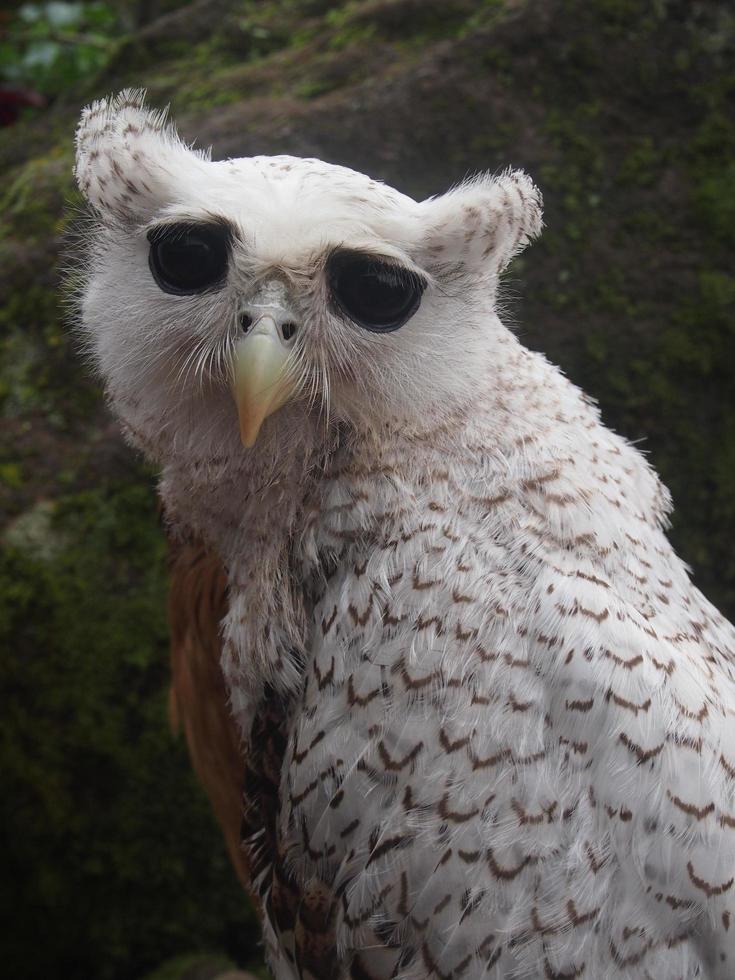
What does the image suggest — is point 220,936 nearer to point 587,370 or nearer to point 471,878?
point 471,878

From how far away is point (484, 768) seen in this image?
113cm

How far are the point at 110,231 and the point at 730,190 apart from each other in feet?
Answer: 7.06

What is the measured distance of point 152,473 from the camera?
2477 mm

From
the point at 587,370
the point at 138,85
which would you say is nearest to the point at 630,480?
the point at 587,370

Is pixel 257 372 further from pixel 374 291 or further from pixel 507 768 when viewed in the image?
pixel 507 768

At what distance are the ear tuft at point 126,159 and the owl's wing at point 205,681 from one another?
672 mm

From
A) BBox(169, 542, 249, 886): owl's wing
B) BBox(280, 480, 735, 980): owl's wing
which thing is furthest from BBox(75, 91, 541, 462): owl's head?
BBox(169, 542, 249, 886): owl's wing

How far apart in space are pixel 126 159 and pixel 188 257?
191 mm

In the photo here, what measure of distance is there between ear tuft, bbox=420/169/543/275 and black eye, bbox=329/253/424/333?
7 centimetres

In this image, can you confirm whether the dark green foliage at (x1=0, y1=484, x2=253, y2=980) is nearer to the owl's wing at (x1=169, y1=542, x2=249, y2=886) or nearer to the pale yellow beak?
the owl's wing at (x1=169, y1=542, x2=249, y2=886)

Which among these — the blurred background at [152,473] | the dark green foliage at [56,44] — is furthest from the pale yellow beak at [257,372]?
the dark green foliage at [56,44]

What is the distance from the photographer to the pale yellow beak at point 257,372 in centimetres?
109

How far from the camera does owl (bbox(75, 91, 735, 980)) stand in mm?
1124

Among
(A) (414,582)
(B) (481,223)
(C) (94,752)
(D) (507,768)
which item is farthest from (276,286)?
(C) (94,752)
